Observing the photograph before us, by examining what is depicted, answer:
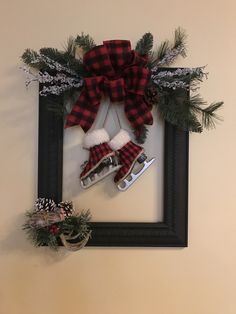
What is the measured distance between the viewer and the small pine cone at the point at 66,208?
93 cm

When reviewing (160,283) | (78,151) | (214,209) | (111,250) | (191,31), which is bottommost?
(160,283)

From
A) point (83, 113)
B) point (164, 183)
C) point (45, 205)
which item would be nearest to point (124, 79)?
point (83, 113)

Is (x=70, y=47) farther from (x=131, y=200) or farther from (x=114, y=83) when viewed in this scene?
(x=131, y=200)

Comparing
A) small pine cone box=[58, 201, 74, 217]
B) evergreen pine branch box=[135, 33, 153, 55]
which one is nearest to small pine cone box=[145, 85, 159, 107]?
evergreen pine branch box=[135, 33, 153, 55]

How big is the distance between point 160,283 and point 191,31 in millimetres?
907

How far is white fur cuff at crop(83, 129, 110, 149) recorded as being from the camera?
3.11ft

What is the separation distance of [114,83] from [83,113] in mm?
142

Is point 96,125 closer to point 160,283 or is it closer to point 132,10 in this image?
point 132,10

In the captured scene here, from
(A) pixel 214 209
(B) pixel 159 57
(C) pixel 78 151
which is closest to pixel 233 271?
(A) pixel 214 209

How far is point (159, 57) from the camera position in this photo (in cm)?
98

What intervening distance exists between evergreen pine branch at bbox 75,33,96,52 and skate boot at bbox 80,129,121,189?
279 millimetres

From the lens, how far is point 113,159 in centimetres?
95

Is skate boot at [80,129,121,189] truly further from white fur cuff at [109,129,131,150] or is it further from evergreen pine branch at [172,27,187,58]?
evergreen pine branch at [172,27,187,58]

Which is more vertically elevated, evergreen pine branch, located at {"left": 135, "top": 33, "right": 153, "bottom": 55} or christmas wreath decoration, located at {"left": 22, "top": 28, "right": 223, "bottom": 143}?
evergreen pine branch, located at {"left": 135, "top": 33, "right": 153, "bottom": 55}
